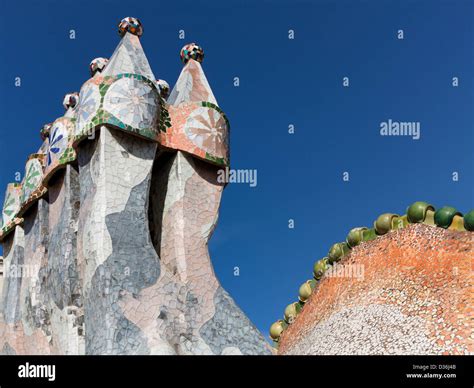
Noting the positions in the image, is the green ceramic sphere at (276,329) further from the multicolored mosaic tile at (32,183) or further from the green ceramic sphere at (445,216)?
the multicolored mosaic tile at (32,183)

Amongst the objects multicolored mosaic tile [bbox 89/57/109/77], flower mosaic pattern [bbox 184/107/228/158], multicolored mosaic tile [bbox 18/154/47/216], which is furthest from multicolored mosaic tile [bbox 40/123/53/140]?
flower mosaic pattern [bbox 184/107/228/158]

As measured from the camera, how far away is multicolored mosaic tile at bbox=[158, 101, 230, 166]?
8312 mm

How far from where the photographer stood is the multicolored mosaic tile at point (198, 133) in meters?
8.31

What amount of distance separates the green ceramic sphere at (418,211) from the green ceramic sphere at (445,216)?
29cm

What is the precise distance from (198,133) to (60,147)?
1801 millimetres

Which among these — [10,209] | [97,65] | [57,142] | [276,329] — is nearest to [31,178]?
[10,209]

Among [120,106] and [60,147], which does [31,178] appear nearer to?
[60,147]

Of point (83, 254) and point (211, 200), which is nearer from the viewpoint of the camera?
point (83, 254)

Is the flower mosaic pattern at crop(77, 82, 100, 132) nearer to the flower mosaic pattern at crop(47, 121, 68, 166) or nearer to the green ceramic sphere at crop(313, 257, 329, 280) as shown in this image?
the flower mosaic pattern at crop(47, 121, 68, 166)

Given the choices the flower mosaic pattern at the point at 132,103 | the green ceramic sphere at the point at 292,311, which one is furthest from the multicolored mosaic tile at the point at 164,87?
the green ceramic sphere at the point at 292,311
